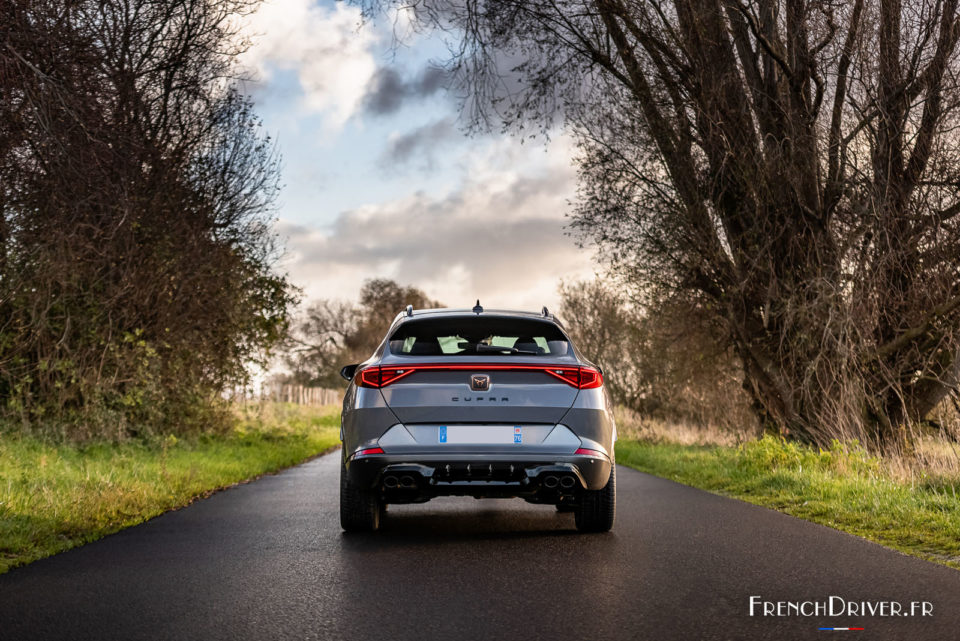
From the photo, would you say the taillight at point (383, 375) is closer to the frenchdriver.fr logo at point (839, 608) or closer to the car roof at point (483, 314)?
the car roof at point (483, 314)

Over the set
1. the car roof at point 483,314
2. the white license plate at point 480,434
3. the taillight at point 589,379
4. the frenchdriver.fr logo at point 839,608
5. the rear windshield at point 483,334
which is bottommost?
the frenchdriver.fr logo at point 839,608

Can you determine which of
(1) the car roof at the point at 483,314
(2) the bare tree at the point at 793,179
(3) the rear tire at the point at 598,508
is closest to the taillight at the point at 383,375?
(1) the car roof at the point at 483,314

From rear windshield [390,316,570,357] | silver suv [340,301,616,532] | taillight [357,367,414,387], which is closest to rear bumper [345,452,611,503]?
silver suv [340,301,616,532]

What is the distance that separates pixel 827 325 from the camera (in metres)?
14.1

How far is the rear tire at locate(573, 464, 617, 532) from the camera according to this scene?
27.2ft

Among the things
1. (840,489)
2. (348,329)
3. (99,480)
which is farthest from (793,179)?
(348,329)

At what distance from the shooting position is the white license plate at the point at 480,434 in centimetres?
760

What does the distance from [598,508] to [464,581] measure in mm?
2363

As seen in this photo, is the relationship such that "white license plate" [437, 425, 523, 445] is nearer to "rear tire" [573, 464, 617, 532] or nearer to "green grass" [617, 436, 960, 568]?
"rear tire" [573, 464, 617, 532]

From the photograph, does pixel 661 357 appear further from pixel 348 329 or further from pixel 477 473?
pixel 348 329

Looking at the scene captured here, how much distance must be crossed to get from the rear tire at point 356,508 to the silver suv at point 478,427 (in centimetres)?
33

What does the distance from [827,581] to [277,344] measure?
612 inches

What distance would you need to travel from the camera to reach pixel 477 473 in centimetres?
759

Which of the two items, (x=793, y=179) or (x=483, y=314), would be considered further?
(x=793, y=179)
